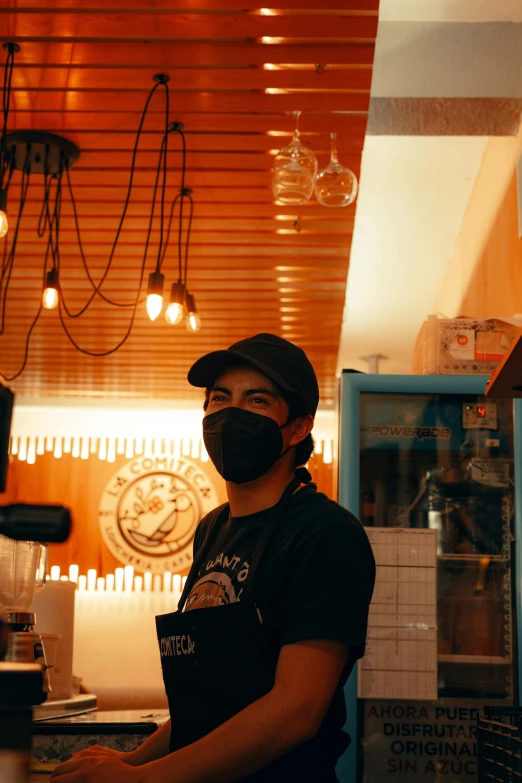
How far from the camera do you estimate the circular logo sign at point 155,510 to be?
8.16m

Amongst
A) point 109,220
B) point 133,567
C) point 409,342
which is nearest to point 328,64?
point 109,220

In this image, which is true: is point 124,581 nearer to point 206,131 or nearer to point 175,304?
point 175,304

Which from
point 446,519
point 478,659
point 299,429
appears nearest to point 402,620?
point 478,659

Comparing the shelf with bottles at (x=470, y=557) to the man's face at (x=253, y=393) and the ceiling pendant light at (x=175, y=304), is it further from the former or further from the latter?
the man's face at (x=253, y=393)

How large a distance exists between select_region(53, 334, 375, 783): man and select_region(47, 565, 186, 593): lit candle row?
6.38 metres

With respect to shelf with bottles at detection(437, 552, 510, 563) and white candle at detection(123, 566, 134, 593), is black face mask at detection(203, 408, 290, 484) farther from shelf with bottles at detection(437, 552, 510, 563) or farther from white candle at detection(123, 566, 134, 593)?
white candle at detection(123, 566, 134, 593)

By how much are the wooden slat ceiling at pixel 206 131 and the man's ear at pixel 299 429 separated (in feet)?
5.72

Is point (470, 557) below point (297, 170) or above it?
below

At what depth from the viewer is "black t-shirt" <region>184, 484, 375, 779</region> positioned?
62.2 inches

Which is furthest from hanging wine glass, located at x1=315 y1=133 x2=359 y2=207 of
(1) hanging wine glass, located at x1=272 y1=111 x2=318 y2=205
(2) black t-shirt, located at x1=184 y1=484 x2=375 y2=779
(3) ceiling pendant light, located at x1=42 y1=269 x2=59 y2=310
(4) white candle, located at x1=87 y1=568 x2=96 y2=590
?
(4) white candle, located at x1=87 y1=568 x2=96 y2=590

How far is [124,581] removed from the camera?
323 inches

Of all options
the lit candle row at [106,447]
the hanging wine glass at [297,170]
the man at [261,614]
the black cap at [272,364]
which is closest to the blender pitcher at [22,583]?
the man at [261,614]

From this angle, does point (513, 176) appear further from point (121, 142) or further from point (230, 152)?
point (121, 142)

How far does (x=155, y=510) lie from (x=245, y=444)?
21.3 ft
